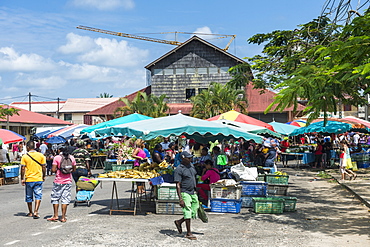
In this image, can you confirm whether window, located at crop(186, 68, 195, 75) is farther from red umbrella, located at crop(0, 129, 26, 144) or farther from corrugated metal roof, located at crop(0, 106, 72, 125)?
red umbrella, located at crop(0, 129, 26, 144)

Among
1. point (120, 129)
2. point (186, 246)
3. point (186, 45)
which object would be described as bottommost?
point (186, 246)

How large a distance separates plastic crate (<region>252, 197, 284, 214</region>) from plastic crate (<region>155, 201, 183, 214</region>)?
190cm

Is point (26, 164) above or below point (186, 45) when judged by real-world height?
below

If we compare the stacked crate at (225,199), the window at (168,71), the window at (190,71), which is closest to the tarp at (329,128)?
the stacked crate at (225,199)

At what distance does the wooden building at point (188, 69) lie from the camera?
147 ft

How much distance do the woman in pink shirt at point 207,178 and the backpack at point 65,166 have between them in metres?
3.50

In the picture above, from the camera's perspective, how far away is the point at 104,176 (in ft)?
36.6

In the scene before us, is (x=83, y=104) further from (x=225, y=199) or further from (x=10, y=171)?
(x=225, y=199)

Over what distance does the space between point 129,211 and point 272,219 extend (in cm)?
338

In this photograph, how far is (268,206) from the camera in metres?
11.5

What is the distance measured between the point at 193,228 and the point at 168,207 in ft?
5.86

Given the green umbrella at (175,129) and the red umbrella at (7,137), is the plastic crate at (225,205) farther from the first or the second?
the red umbrella at (7,137)

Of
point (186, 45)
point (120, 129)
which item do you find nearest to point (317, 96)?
point (120, 129)

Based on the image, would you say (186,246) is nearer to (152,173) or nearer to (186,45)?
(152,173)
